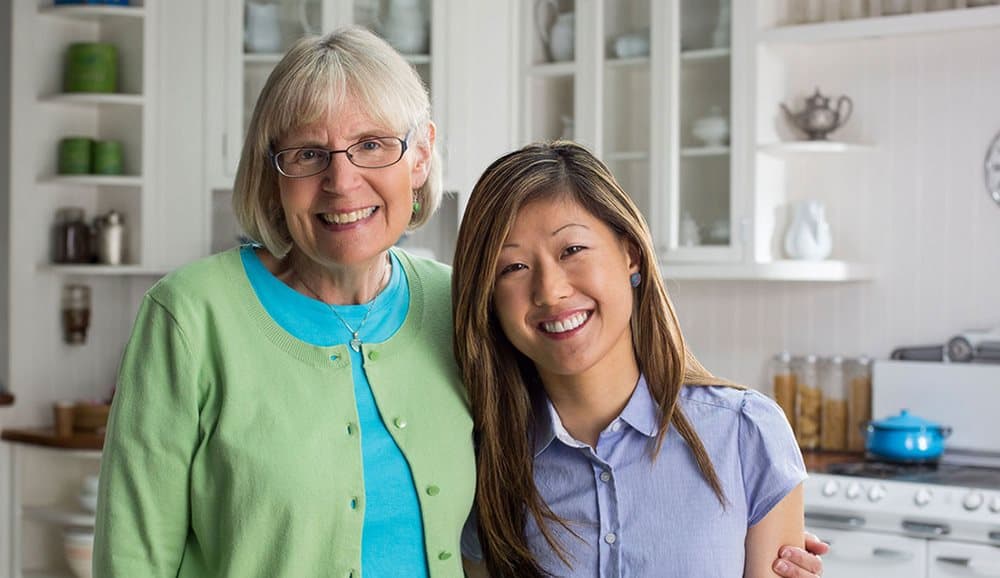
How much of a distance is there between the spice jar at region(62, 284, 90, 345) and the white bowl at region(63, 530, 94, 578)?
2.34 ft

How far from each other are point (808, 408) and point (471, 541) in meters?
2.81

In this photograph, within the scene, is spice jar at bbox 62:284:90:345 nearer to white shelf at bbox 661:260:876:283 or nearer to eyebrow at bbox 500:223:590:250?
white shelf at bbox 661:260:876:283

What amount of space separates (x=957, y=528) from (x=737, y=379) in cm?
122

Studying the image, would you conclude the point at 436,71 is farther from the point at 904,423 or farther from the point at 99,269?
the point at 904,423

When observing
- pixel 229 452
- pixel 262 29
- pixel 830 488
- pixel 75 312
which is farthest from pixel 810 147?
pixel 229 452

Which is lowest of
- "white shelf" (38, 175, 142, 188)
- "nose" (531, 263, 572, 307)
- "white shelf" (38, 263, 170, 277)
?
"white shelf" (38, 263, 170, 277)

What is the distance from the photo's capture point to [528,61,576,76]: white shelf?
473cm

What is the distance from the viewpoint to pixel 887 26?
13.5ft

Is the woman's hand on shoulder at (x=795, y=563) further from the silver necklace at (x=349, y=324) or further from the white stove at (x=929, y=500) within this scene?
the white stove at (x=929, y=500)

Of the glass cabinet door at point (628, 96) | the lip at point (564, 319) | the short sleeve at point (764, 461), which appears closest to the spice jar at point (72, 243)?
the glass cabinet door at point (628, 96)

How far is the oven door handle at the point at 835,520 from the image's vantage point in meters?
3.85

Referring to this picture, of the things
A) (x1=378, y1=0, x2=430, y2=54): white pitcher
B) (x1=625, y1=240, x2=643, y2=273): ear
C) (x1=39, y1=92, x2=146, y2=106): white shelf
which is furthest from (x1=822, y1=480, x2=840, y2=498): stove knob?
(x1=39, y1=92, x2=146, y2=106): white shelf

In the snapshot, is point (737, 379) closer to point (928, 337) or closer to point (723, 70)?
point (928, 337)

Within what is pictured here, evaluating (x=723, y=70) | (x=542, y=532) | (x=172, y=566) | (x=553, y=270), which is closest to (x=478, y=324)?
(x=553, y=270)
